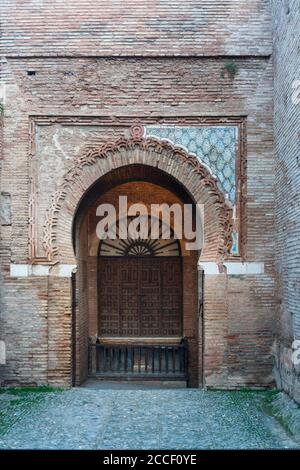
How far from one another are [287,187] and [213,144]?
1225 mm

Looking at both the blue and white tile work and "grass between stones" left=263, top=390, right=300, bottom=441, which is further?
the blue and white tile work

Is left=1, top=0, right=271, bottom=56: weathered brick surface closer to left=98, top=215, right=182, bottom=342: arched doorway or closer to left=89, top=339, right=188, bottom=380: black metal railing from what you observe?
left=98, top=215, right=182, bottom=342: arched doorway

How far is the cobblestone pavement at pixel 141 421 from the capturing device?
5180 millimetres

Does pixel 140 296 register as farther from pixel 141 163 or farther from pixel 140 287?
pixel 141 163

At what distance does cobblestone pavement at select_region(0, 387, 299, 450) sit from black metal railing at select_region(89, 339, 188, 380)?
84.9 inches

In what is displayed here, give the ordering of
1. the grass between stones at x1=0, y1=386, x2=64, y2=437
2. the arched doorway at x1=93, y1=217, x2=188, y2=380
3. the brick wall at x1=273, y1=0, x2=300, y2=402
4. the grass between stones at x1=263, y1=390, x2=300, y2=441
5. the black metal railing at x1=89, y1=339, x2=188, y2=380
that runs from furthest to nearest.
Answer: the arched doorway at x1=93, y1=217, x2=188, y2=380 < the black metal railing at x1=89, y1=339, x2=188, y2=380 < the brick wall at x1=273, y1=0, x2=300, y2=402 < the grass between stones at x1=0, y1=386, x2=64, y2=437 < the grass between stones at x1=263, y1=390, x2=300, y2=441

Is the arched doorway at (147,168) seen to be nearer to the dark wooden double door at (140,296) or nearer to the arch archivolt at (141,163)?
the arch archivolt at (141,163)

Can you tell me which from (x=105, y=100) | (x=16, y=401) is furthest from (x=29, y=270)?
(x=105, y=100)

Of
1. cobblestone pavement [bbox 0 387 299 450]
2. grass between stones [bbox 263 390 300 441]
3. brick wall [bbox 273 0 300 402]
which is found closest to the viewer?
cobblestone pavement [bbox 0 387 299 450]

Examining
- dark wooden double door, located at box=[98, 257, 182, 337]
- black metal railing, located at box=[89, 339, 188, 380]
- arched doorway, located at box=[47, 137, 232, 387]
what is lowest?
black metal railing, located at box=[89, 339, 188, 380]

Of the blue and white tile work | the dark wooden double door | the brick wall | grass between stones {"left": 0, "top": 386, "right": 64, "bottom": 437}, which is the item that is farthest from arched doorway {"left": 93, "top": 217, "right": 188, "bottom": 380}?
the brick wall

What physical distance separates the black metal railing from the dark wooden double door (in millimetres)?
454

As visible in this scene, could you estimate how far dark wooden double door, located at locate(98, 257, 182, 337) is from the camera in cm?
1093

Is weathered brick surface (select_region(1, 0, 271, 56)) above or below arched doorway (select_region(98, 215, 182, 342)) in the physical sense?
above
